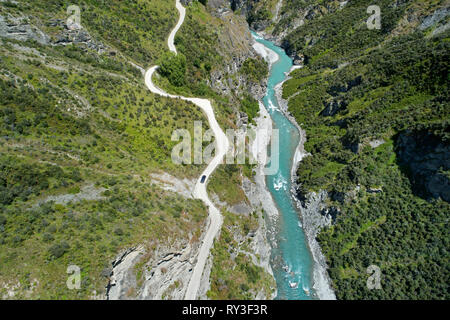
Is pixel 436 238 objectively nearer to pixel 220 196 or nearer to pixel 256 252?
pixel 256 252

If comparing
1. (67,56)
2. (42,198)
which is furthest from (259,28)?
(42,198)
